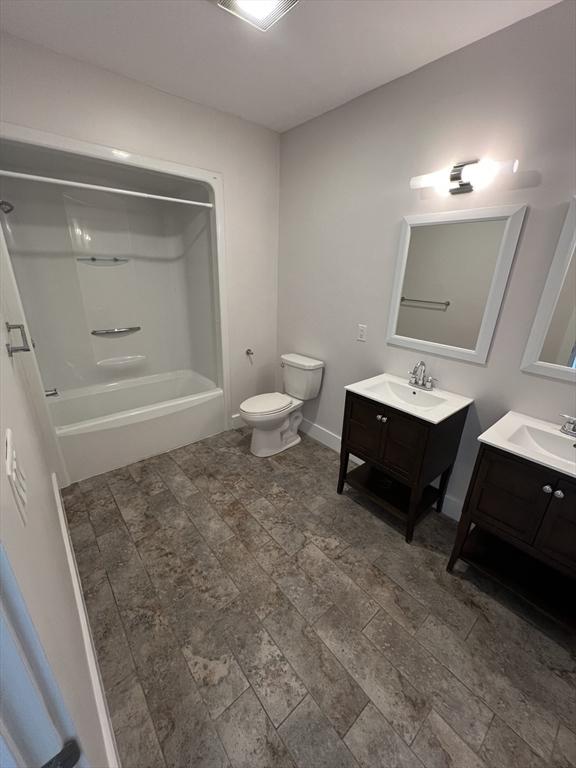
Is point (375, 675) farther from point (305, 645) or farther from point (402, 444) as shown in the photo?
point (402, 444)

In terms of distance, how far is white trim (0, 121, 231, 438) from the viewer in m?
1.76

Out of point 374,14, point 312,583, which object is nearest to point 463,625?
point 312,583

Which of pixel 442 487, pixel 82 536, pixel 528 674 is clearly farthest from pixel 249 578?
pixel 442 487

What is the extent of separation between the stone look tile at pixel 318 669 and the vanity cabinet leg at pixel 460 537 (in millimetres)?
788

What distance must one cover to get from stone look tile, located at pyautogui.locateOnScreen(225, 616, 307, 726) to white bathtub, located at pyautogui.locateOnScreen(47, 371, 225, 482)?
154cm

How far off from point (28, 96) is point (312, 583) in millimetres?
2972

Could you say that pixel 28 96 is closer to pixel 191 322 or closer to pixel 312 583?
pixel 191 322

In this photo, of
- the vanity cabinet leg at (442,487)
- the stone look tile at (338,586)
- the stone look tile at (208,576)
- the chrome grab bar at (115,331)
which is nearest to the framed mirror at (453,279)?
the vanity cabinet leg at (442,487)

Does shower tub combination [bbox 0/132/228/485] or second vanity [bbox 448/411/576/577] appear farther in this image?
shower tub combination [bbox 0/132/228/485]

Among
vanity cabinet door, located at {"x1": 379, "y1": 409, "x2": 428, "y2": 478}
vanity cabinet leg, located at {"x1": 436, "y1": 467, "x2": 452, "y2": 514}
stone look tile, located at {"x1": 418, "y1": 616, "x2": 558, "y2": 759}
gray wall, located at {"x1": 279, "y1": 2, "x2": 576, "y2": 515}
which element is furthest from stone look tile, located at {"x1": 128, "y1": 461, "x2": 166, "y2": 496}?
vanity cabinet leg, located at {"x1": 436, "y1": 467, "x2": 452, "y2": 514}

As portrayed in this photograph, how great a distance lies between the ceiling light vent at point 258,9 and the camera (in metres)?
1.35

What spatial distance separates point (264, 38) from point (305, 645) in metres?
2.84

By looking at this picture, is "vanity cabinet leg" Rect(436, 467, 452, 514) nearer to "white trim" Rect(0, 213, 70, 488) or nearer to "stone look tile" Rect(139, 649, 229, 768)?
"stone look tile" Rect(139, 649, 229, 768)

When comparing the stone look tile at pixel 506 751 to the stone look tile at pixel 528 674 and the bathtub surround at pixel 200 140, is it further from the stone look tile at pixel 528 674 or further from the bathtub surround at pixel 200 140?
the bathtub surround at pixel 200 140
